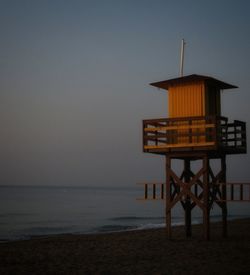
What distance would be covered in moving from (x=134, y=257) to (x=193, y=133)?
17.9 ft

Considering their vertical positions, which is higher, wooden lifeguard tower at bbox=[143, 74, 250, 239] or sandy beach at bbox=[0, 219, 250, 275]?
wooden lifeguard tower at bbox=[143, 74, 250, 239]

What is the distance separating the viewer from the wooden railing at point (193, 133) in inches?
731

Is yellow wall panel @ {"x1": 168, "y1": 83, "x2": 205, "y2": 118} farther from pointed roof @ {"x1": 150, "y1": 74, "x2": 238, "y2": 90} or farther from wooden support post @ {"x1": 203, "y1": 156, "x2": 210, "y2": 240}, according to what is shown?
wooden support post @ {"x1": 203, "y1": 156, "x2": 210, "y2": 240}

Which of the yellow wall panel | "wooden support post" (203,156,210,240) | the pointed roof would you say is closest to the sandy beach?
"wooden support post" (203,156,210,240)

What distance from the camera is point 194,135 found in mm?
18562

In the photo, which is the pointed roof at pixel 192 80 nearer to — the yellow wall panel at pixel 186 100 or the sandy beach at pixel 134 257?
the yellow wall panel at pixel 186 100

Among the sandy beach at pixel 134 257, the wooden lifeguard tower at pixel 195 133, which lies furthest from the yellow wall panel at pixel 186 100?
the sandy beach at pixel 134 257

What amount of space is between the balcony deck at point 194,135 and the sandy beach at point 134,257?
3962 mm

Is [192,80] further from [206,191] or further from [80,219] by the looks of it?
[80,219]

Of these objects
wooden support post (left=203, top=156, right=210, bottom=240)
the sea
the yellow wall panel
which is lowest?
Answer: the sea

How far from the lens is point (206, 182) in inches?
763

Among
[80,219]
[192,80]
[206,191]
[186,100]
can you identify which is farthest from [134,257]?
[80,219]

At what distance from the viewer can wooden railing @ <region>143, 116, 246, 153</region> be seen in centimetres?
1858

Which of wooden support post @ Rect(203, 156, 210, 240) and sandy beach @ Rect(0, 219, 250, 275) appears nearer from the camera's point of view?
sandy beach @ Rect(0, 219, 250, 275)
